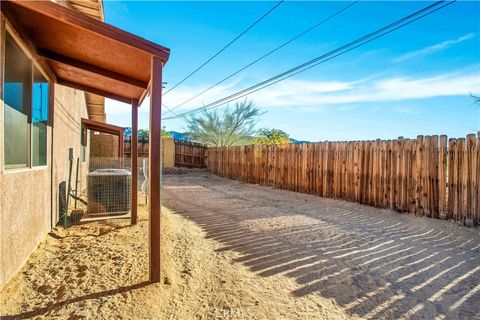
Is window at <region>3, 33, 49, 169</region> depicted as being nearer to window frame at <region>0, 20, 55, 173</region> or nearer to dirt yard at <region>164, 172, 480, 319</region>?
window frame at <region>0, 20, 55, 173</region>

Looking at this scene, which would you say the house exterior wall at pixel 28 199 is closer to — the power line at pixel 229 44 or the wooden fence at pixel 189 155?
the power line at pixel 229 44

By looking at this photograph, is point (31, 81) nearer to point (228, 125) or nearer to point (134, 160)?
point (134, 160)

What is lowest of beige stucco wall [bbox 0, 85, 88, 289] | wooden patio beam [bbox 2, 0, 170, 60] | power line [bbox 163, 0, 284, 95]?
beige stucco wall [bbox 0, 85, 88, 289]

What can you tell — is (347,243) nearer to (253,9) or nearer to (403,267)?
(403,267)

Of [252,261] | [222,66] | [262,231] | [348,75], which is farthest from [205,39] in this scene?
[252,261]

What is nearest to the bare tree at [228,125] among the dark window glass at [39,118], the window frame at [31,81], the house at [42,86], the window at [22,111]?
the house at [42,86]

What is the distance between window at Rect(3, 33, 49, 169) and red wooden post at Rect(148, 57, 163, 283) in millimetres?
1237

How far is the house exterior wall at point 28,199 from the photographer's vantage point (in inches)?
89.4

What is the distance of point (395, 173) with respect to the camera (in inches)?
238

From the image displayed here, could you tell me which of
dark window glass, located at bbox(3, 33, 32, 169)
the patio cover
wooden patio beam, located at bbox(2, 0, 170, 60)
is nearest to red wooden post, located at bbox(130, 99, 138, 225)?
the patio cover

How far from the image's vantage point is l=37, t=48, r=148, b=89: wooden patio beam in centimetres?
335

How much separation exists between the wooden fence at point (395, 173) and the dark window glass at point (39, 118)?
6.58 meters

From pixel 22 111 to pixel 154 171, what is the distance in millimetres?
1587

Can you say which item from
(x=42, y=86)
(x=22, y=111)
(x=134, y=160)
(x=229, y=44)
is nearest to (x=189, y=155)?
(x=229, y=44)
